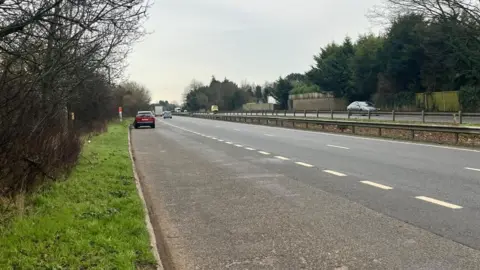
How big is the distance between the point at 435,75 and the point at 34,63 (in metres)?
51.0

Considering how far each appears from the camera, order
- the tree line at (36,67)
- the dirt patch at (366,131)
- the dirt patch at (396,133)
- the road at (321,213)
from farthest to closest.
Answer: the dirt patch at (366,131) → the dirt patch at (396,133) → the tree line at (36,67) → the road at (321,213)

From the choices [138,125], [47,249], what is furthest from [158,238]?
[138,125]

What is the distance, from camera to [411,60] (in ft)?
179

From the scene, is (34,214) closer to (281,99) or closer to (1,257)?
(1,257)

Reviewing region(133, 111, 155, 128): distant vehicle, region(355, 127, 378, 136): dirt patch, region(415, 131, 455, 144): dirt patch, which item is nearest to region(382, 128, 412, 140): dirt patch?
region(415, 131, 455, 144): dirt patch

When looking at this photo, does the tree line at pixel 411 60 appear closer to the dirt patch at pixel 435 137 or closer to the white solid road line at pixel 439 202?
the dirt patch at pixel 435 137

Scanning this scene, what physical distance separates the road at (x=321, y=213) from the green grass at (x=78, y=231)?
521 mm

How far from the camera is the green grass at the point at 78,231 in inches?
194

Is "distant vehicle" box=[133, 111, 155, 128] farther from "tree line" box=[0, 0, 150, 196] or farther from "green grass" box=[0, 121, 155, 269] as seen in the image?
"green grass" box=[0, 121, 155, 269]

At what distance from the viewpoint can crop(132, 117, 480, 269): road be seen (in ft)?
17.9

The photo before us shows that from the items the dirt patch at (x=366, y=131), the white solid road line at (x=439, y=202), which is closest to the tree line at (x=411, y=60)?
the dirt patch at (x=366, y=131)

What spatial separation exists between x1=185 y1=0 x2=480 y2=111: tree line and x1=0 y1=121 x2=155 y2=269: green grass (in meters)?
34.2

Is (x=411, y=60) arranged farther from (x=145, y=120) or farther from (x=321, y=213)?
(x=321, y=213)

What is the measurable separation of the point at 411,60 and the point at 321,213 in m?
51.4
